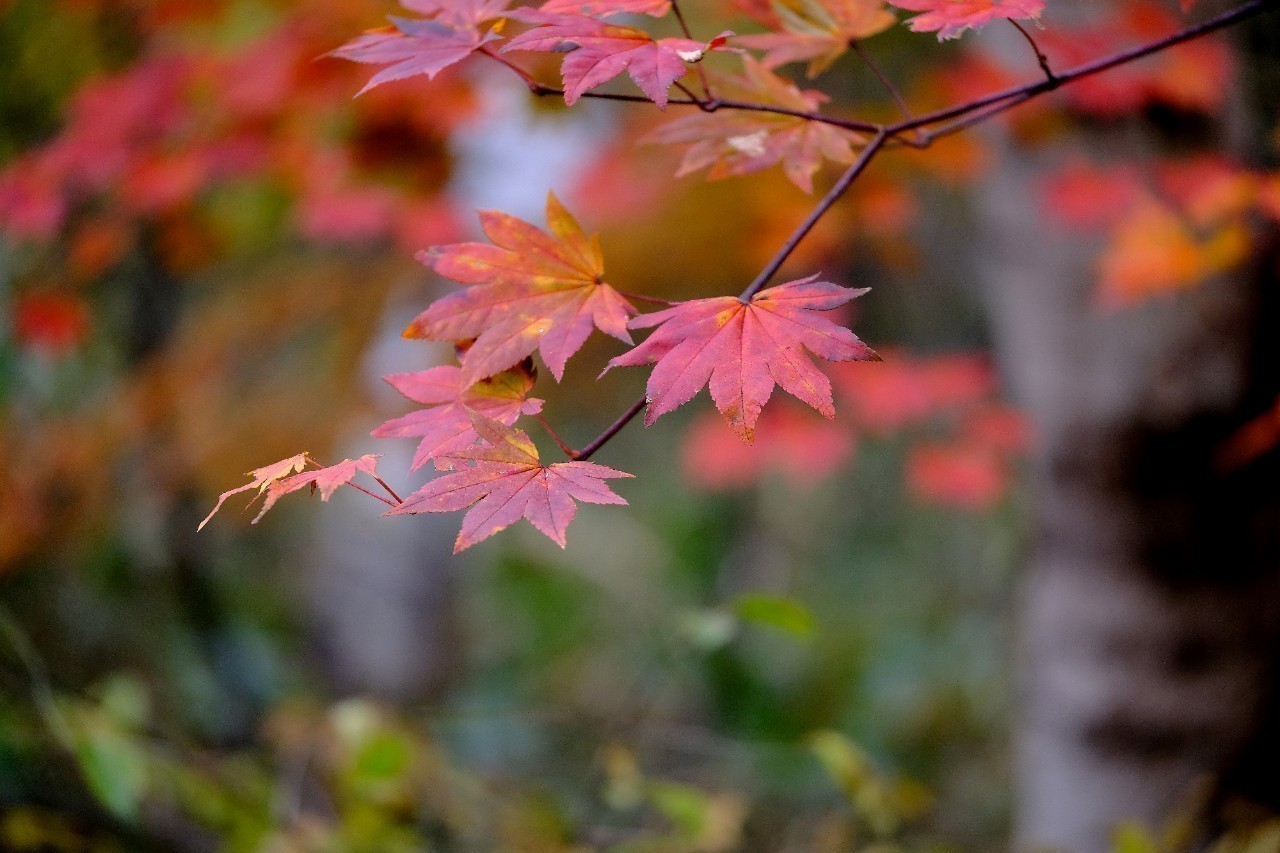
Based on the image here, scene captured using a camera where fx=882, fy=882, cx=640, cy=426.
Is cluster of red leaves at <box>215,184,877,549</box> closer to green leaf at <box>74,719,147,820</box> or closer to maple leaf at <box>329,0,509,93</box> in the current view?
maple leaf at <box>329,0,509,93</box>

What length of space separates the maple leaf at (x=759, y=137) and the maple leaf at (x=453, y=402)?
0.33 meters

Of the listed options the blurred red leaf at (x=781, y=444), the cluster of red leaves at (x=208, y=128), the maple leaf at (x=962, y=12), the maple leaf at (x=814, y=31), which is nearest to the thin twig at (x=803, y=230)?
the maple leaf at (x=962, y=12)

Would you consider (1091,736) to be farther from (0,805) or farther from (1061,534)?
(0,805)

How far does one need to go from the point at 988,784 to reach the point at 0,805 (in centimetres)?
422

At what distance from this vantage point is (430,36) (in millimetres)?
979

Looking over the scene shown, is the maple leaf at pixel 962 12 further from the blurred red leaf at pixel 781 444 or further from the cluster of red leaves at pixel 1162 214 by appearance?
the blurred red leaf at pixel 781 444

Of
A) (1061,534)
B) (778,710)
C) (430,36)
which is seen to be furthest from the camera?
(778,710)

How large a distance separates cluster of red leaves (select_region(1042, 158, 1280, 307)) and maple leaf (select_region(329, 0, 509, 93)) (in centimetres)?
171

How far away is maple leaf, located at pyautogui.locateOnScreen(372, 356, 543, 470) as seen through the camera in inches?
35.3

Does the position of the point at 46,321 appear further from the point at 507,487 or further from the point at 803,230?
the point at 803,230

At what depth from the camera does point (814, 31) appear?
1124 mm

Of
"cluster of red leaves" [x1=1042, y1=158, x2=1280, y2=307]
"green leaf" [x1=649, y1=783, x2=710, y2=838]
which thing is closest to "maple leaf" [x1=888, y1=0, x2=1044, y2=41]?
"cluster of red leaves" [x1=1042, y1=158, x2=1280, y2=307]

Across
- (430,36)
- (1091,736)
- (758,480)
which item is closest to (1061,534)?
(1091,736)

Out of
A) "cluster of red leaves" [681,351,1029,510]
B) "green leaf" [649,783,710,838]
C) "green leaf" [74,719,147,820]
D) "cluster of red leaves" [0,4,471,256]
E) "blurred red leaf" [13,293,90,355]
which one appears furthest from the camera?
"cluster of red leaves" [681,351,1029,510]
